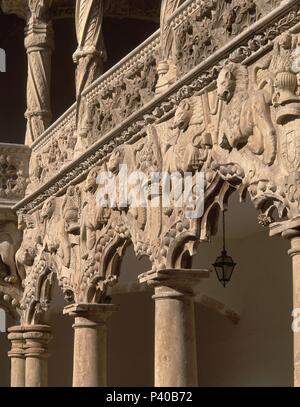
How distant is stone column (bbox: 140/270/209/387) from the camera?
11547 mm

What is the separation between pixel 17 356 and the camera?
1630 cm

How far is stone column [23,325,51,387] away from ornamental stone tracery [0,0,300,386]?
0.14 m

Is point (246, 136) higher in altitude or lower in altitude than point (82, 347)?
higher

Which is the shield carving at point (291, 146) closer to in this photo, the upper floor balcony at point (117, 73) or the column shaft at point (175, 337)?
the upper floor balcony at point (117, 73)

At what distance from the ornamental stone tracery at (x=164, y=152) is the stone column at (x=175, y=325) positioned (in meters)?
0.02

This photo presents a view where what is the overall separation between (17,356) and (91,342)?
277cm

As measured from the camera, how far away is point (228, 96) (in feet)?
34.1

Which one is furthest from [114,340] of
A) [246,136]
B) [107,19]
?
[246,136]

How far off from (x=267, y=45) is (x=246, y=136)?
0.68m

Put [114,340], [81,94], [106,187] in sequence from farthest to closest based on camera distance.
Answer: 1. [114,340]
2. [81,94]
3. [106,187]

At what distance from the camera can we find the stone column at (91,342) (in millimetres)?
13727

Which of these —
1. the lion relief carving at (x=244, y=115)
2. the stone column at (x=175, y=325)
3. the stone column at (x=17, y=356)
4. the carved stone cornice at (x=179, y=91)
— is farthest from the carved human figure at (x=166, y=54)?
the stone column at (x=17, y=356)

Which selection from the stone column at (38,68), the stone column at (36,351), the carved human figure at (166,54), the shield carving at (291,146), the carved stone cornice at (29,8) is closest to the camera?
the shield carving at (291,146)
